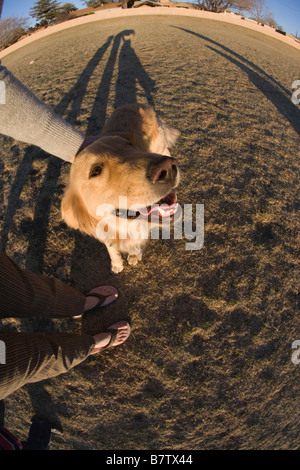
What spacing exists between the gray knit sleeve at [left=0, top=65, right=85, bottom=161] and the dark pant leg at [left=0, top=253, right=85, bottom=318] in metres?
1.08

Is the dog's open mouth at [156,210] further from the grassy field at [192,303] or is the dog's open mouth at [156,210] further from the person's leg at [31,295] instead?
the grassy field at [192,303]

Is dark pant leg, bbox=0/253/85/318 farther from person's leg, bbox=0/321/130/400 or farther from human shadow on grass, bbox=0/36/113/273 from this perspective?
human shadow on grass, bbox=0/36/113/273

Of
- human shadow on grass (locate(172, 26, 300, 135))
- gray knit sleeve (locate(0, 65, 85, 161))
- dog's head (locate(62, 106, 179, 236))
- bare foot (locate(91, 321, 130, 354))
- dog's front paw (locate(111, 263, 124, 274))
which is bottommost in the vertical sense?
bare foot (locate(91, 321, 130, 354))

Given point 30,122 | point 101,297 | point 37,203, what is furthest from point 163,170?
point 37,203

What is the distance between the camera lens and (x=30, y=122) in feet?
6.45

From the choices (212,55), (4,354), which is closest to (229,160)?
(4,354)

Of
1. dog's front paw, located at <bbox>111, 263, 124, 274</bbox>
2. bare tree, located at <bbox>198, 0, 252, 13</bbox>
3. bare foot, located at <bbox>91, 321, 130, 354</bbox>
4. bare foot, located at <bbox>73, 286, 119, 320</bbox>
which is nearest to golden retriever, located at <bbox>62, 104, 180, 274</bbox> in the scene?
dog's front paw, located at <bbox>111, 263, 124, 274</bbox>

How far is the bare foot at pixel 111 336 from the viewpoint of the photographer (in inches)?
94.3

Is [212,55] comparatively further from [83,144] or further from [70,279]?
[70,279]

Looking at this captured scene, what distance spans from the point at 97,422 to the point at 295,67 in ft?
38.6

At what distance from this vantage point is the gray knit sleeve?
1.78m

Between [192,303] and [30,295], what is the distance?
1718 millimetres

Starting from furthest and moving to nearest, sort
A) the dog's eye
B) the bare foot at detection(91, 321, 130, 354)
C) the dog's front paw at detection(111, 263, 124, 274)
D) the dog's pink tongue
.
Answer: the dog's front paw at detection(111, 263, 124, 274)
the bare foot at detection(91, 321, 130, 354)
the dog's pink tongue
the dog's eye

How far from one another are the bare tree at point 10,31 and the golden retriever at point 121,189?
1956 centimetres
